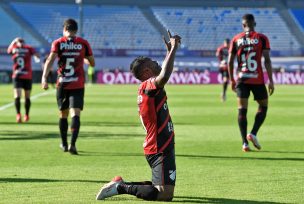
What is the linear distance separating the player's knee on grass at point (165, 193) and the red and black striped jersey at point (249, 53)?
554 centimetres

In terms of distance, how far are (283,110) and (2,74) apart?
38.5 meters

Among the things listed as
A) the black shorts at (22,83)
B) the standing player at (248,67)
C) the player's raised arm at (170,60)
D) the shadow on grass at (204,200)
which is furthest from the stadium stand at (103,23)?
the player's raised arm at (170,60)

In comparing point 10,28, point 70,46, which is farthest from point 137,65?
point 10,28

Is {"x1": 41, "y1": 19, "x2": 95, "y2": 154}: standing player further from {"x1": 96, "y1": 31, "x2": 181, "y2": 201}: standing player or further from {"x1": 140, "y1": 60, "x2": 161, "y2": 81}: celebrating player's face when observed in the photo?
{"x1": 140, "y1": 60, "x2": 161, "y2": 81}: celebrating player's face

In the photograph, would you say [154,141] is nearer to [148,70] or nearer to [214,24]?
[148,70]

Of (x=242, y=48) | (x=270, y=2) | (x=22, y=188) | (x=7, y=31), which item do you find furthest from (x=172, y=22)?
(x=22, y=188)

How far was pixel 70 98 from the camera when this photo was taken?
12.1 m

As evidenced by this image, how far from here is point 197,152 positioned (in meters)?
12.3

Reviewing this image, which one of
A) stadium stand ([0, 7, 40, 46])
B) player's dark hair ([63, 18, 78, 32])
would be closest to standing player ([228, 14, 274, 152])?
player's dark hair ([63, 18, 78, 32])

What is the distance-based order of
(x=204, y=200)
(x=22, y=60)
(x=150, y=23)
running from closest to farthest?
(x=204, y=200), (x=22, y=60), (x=150, y=23)

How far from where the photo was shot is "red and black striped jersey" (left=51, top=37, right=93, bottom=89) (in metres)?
12.1

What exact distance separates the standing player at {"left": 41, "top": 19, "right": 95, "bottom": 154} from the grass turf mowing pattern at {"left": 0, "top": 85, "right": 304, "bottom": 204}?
69 cm

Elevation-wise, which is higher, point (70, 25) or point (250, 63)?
point (70, 25)

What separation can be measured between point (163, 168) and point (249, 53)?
5506 millimetres
